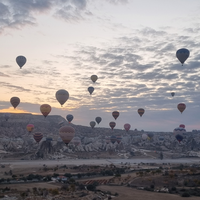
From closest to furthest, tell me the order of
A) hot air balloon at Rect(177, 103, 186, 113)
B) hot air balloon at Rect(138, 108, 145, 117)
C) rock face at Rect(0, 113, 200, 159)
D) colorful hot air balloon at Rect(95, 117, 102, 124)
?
1. hot air balloon at Rect(177, 103, 186, 113)
2. hot air balloon at Rect(138, 108, 145, 117)
3. rock face at Rect(0, 113, 200, 159)
4. colorful hot air balloon at Rect(95, 117, 102, 124)

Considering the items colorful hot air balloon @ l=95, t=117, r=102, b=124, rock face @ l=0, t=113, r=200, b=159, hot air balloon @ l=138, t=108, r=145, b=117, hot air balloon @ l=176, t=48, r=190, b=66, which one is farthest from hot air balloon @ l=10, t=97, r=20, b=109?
hot air balloon @ l=176, t=48, r=190, b=66

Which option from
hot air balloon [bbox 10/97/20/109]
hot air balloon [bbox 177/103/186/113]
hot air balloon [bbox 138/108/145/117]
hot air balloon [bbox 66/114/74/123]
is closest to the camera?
hot air balloon [bbox 10/97/20/109]

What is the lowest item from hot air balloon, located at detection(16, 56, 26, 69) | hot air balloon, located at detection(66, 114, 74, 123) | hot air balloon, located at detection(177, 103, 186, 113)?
hot air balloon, located at detection(66, 114, 74, 123)

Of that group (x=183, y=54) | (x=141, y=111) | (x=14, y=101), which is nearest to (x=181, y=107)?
(x=141, y=111)

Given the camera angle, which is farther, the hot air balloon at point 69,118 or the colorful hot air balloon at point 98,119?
the colorful hot air balloon at point 98,119

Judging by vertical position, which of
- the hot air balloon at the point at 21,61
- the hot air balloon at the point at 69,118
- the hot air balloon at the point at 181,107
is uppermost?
the hot air balloon at the point at 21,61

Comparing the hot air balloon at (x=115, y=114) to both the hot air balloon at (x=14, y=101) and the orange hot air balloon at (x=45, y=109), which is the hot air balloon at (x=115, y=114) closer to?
the orange hot air balloon at (x=45, y=109)

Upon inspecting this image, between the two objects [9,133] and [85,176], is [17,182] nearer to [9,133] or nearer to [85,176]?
[85,176]

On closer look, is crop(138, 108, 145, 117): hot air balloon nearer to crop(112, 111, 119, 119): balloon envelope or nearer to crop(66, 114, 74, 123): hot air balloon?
crop(112, 111, 119, 119): balloon envelope

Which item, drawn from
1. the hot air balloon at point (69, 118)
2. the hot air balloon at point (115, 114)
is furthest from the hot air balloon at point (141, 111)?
the hot air balloon at point (69, 118)

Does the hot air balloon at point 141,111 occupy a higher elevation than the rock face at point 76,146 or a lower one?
higher

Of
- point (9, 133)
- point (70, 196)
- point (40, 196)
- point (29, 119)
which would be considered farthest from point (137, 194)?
point (29, 119)

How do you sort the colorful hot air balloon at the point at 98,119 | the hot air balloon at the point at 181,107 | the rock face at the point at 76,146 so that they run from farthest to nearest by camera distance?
the colorful hot air balloon at the point at 98,119 < the rock face at the point at 76,146 < the hot air balloon at the point at 181,107
